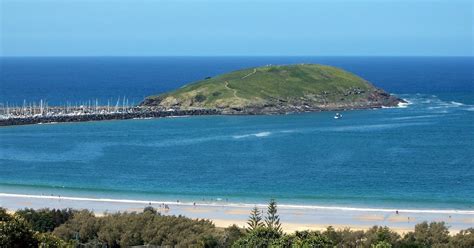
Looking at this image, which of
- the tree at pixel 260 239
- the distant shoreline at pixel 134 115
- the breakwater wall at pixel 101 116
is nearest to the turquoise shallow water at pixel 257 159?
the breakwater wall at pixel 101 116

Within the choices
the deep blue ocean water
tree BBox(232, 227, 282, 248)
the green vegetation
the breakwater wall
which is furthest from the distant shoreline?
tree BBox(232, 227, 282, 248)

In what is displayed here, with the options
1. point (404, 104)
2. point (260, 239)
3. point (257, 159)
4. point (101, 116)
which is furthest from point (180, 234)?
point (404, 104)

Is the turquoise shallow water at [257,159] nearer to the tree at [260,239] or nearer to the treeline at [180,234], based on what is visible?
the treeline at [180,234]

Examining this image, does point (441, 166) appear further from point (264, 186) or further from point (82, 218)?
point (82, 218)

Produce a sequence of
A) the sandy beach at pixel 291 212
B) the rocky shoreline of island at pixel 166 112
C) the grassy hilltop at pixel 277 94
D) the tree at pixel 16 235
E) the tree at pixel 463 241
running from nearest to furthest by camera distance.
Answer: the tree at pixel 16 235 < the tree at pixel 463 241 < the sandy beach at pixel 291 212 < the rocky shoreline of island at pixel 166 112 < the grassy hilltop at pixel 277 94

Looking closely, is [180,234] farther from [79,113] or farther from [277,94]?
[277,94]
